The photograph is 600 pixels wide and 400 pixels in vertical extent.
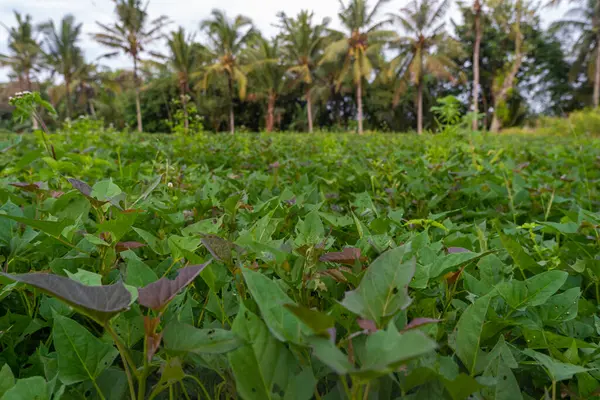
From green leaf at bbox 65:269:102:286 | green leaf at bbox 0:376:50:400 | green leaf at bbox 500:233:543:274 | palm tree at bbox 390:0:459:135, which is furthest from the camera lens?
palm tree at bbox 390:0:459:135

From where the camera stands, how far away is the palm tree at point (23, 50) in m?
30.2

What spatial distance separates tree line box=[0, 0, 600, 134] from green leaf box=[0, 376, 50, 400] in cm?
2488

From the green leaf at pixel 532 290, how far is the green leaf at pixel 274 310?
0.32 metres

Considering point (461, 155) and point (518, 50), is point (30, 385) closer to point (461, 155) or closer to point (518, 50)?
point (461, 155)

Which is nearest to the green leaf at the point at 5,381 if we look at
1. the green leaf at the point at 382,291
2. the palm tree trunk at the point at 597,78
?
the green leaf at the point at 382,291

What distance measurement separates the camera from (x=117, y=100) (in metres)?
36.1

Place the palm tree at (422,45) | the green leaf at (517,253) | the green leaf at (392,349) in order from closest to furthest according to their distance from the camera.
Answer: the green leaf at (392,349)
the green leaf at (517,253)
the palm tree at (422,45)

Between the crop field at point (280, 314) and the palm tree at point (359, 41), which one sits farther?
the palm tree at point (359, 41)

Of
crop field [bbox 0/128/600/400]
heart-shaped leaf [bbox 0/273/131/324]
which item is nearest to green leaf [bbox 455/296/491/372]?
crop field [bbox 0/128/600/400]

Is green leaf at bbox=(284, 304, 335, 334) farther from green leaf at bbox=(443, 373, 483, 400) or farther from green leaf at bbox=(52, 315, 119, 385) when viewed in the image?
green leaf at bbox=(52, 315, 119, 385)

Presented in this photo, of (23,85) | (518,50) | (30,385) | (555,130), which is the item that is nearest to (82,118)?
(30,385)

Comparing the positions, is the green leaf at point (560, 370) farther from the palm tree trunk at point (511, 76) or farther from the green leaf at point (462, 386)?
the palm tree trunk at point (511, 76)

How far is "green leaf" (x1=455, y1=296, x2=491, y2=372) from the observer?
0.52 metres

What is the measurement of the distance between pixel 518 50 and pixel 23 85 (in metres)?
37.4
